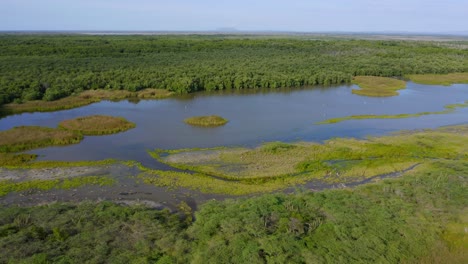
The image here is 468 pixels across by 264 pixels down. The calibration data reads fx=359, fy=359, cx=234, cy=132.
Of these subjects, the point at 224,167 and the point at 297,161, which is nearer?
the point at 224,167

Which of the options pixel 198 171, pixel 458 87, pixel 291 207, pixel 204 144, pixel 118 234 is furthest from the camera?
pixel 458 87

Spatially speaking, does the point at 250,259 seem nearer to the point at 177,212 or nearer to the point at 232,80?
the point at 177,212

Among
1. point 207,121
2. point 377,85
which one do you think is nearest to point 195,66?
point 207,121

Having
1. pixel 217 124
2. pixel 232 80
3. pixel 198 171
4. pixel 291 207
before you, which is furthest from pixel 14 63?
pixel 291 207

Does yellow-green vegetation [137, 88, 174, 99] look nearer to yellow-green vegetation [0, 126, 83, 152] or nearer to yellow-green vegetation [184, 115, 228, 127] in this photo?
yellow-green vegetation [184, 115, 228, 127]

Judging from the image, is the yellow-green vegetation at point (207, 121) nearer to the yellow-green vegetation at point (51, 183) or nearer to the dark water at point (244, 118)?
the dark water at point (244, 118)

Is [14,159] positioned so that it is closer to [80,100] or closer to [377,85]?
[80,100]
